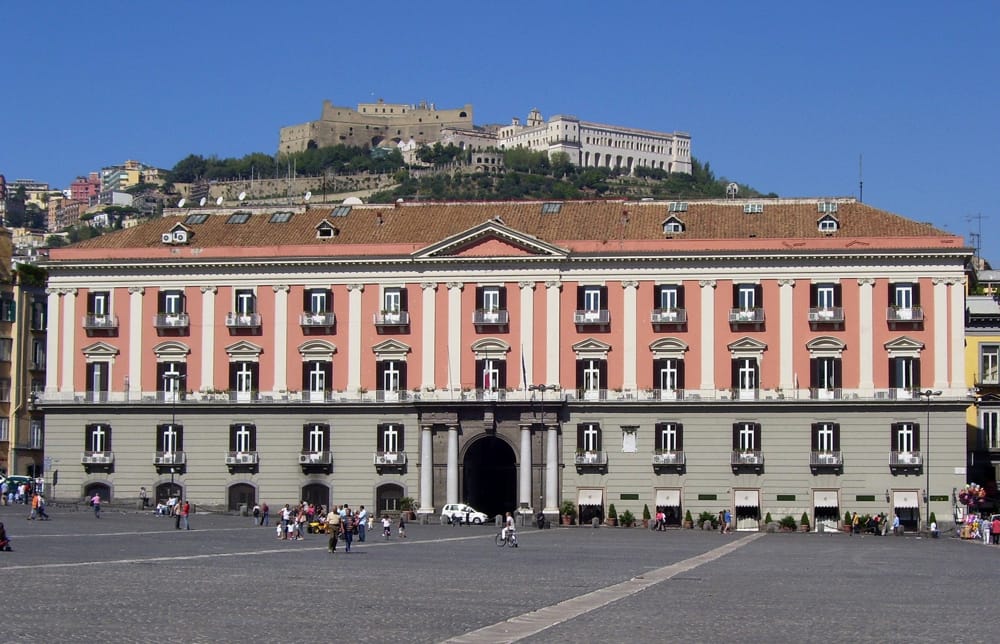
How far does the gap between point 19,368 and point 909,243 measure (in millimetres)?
57958

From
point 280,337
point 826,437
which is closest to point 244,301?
point 280,337

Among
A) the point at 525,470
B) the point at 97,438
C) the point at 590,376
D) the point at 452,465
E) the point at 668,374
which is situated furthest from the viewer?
the point at 97,438

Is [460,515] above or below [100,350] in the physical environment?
below

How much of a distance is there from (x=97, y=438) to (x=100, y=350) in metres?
4.94

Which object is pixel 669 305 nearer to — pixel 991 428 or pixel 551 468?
pixel 551 468

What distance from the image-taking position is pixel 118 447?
333ft

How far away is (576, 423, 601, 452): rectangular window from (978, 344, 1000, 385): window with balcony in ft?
87.0

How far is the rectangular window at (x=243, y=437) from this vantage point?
328 feet

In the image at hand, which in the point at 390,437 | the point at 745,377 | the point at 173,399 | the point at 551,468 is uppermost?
the point at 745,377

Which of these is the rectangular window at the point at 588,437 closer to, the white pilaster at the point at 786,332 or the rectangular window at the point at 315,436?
the white pilaster at the point at 786,332

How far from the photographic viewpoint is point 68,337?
103m

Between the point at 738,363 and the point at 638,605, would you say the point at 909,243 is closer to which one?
the point at 738,363

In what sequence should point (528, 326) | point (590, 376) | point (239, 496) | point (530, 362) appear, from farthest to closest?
1. point (239, 496)
2. point (528, 326)
3. point (530, 362)
4. point (590, 376)

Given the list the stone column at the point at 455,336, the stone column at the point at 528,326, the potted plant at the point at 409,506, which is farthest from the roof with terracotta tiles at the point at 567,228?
the potted plant at the point at 409,506
